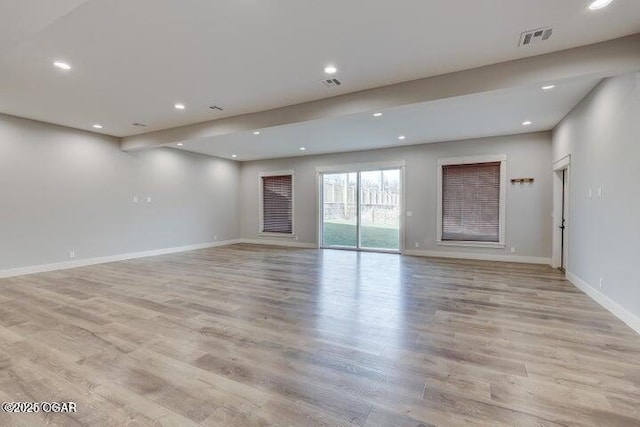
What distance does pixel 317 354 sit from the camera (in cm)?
259

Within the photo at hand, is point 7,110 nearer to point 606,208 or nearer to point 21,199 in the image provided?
point 21,199

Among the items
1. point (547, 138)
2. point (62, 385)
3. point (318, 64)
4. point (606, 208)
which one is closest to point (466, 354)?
point (606, 208)

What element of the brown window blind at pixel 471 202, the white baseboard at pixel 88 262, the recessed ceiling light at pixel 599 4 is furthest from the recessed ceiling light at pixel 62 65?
the brown window blind at pixel 471 202

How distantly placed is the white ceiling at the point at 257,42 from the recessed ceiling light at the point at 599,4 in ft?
0.25

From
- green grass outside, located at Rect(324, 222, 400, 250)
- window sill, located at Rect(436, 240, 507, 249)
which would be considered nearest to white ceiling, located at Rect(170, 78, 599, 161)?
green grass outside, located at Rect(324, 222, 400, 250)

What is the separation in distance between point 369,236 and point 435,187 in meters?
2.29

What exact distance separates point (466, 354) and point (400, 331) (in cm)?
65

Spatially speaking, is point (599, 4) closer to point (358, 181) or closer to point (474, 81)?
point (474, 81)

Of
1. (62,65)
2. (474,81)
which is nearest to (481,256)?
(474,81)

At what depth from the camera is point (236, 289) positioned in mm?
4621

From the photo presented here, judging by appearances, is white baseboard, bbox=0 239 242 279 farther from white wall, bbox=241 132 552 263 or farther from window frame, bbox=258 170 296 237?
white wall, bbox=241 132 552 263

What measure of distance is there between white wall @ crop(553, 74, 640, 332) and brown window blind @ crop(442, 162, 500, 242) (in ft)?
6.50

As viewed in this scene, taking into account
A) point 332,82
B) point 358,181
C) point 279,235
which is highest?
point 332,82

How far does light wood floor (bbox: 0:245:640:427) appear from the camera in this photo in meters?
1.88
